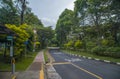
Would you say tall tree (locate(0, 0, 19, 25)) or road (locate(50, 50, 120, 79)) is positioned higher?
tall tree (locate(0, 0, 19, 25))

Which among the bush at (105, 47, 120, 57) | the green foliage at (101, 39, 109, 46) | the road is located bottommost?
the road

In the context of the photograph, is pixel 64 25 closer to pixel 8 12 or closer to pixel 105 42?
pixel 105 42

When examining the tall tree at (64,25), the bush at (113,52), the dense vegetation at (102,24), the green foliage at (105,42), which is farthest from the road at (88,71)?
the tall tree at (64,25)

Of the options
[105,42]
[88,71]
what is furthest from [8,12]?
[88,71]

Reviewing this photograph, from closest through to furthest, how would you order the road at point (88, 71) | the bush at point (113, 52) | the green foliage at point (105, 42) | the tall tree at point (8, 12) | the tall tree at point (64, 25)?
the road at point (88, 71) < the bush at point (113, 52) < the tall tree at point (8, 12) < the green foliage at point (105, 42) < the tall tree at point (64, 25)

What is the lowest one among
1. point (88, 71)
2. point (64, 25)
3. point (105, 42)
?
point (88, 71)

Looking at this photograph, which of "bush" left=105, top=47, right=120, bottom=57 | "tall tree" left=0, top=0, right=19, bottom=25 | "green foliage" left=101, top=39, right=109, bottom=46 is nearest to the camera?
"bush" left=105, top=47, right=120, bottom=57

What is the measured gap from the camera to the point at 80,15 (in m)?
57.1

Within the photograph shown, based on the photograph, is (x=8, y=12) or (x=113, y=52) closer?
Answer: (x=113, y=52)

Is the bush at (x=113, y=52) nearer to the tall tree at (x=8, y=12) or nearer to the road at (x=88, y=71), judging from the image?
the road at (x=88, y=71)

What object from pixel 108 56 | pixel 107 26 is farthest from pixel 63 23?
pixel 108 56

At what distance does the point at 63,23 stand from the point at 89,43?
4069cm

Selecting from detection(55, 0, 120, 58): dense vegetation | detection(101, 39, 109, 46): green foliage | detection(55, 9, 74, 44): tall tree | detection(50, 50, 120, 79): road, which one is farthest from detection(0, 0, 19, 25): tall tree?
detection(55, 9, 74, 44): tall tree

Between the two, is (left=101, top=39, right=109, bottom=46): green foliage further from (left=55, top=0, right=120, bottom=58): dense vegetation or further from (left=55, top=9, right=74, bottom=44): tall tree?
(left=55, top=9, right=74, bottom=44): tall tree
